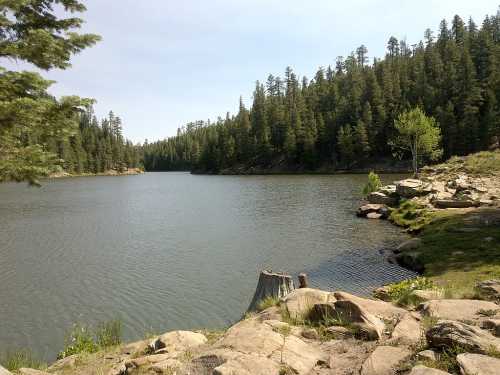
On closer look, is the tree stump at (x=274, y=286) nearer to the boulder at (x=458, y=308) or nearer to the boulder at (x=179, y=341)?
the boulder at (x=179, y=341)

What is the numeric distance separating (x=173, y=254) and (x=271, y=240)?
8.19m

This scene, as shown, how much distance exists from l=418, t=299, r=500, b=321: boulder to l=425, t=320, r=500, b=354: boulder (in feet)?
4.86

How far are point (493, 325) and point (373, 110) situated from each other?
392ft

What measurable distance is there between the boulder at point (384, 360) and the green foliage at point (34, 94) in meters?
8.89

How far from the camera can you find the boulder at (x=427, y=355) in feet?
22.4

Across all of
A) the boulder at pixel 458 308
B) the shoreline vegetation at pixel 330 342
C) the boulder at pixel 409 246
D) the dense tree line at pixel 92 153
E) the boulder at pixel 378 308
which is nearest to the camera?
the shoreline vegetation at pixel 330 342

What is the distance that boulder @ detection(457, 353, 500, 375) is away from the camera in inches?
239

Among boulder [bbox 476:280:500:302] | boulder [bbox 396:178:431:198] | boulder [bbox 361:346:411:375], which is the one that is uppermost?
boulder [bbox 396:178:431:198]

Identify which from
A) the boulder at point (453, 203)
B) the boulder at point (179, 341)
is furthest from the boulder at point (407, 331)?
the boulder at point (453, 203)

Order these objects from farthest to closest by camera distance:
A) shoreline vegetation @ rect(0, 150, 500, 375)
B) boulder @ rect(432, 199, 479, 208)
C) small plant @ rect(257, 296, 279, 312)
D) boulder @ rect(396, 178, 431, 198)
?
boulder @ rect(396, 178, 431, 198), boulder @ rect(432, 199, 479, 208), small plant @ rect(257, 296, 279, 312), shoreline vegetation @ rect(0, 150, 500, 375)

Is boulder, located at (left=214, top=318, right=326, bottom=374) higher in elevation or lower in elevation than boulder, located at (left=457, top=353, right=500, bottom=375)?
lower

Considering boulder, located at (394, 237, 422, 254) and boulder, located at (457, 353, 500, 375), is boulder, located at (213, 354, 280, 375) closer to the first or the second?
boulder, located at (457, 353, 500, 375)

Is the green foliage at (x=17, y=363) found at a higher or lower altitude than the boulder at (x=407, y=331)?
lower

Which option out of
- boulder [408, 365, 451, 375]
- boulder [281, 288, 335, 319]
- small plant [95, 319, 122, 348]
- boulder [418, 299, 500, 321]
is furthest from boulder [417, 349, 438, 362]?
small plant [95, 319, 122, 348]
